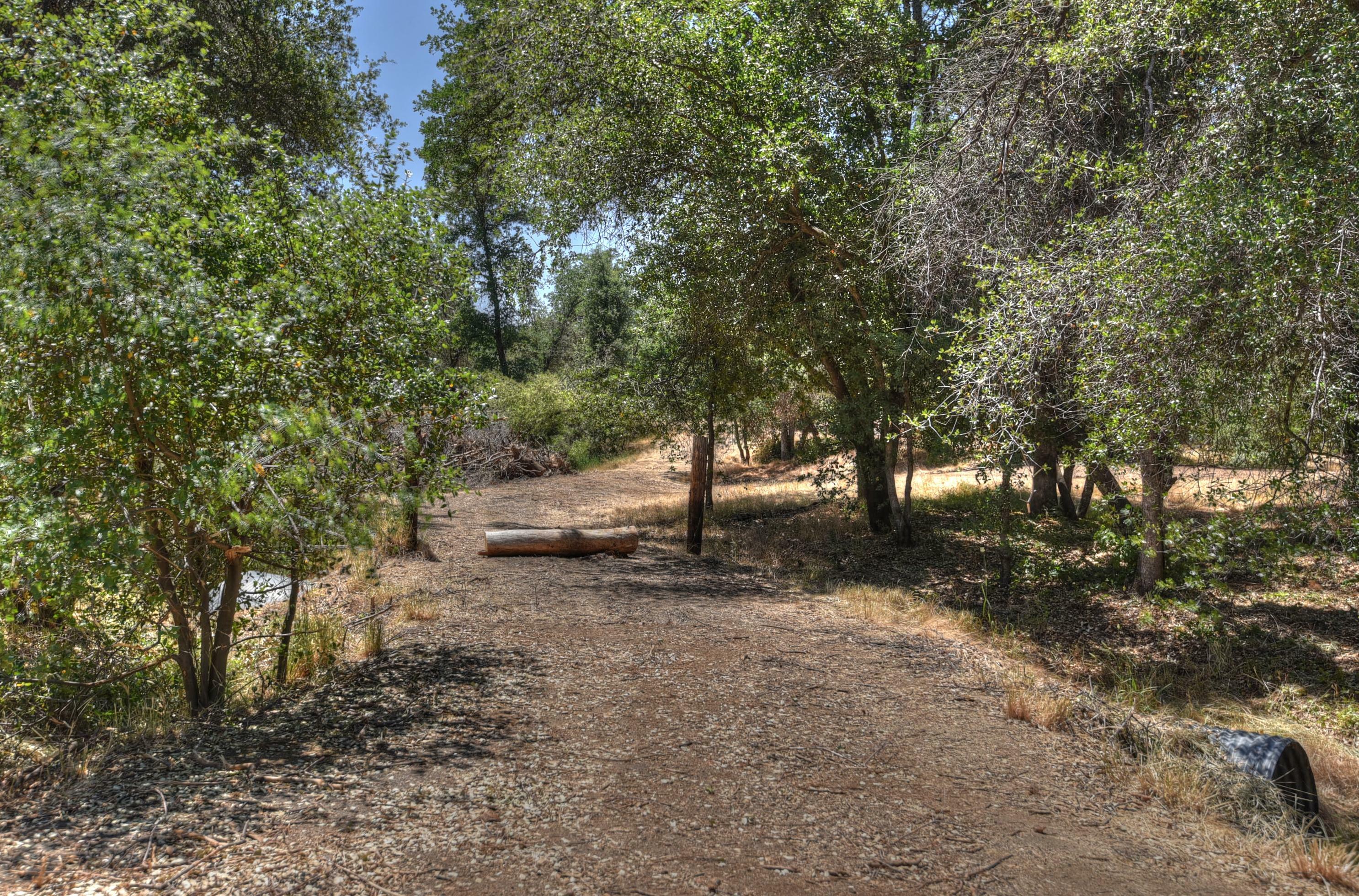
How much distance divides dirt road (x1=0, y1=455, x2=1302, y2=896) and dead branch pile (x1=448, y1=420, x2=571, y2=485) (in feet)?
51.2

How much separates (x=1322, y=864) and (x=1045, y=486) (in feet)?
40.1

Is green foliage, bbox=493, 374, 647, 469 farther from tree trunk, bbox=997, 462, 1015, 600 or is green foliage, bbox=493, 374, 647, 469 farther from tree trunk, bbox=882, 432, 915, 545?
tree trunk, bbox=997, 462, 1015, 600

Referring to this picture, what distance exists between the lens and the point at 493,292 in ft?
101

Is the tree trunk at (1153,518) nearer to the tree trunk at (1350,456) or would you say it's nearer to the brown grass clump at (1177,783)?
the tree trunk at (1350,456)

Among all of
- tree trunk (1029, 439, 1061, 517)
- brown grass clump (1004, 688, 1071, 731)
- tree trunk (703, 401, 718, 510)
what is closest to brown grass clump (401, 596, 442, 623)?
brown grass clump (1004, 688, 1071, 731)

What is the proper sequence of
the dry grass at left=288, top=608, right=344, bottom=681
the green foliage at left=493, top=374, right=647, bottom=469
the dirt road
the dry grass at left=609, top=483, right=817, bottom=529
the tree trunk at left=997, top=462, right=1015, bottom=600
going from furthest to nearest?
the green foliage at left=493, top=374, right=647, bottom=469
the dry grass at left=609, top=483, right=817, bottom=529
the tree trunk at left=997, top=462, right=1015, bottom=600
the dry grass at left=288, top=608, right=344, bottom=681
the dirt road

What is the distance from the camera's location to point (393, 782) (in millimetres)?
4324

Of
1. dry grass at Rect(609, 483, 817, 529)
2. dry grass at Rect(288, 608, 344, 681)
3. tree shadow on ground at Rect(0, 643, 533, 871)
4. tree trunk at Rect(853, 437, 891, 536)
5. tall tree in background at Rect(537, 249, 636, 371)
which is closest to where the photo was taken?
tree shadow on ground at Rect(0, 643, 533, 871)

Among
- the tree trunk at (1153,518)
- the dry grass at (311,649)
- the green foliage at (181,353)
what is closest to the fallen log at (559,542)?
the dry grass at (311,649)

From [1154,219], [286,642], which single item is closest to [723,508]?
[1154,219]

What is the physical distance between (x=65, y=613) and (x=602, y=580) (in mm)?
6474

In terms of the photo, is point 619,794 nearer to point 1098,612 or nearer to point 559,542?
point 559,542

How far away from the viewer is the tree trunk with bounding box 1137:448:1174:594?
709cm

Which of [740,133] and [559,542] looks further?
[559,542]
